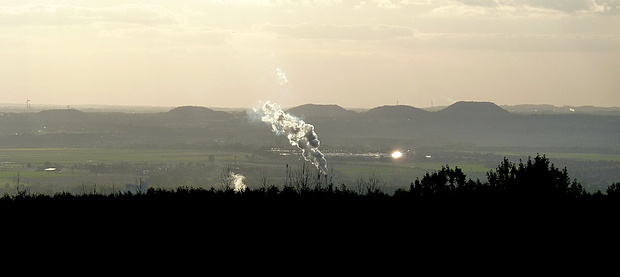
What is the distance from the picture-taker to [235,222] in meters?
34.3

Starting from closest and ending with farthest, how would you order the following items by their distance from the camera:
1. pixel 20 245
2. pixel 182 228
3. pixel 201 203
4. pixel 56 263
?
pixel 56 263 < pixel 20 245 < pixel 182 228 < pixel 201 203

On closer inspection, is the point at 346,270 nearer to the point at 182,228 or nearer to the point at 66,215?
the point at 182,228

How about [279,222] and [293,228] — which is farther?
[279,222]

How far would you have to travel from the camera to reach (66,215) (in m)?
35.1

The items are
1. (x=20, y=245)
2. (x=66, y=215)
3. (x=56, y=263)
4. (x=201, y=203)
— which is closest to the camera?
(x=56, y=263)

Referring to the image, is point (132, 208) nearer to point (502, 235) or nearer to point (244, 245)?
point (244, 245)

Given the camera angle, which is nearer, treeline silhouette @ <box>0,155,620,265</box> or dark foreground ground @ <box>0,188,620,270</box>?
dark foreground ground @ <box>0,188,620,270</box>

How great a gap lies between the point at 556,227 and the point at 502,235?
2.35 meters

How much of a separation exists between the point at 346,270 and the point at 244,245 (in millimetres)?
3747

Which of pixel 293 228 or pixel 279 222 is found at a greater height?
pixel 279 222

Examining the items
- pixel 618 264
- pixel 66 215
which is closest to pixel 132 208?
pixel 66 215

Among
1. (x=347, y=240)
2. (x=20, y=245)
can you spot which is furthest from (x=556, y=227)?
(x=20, y=245)

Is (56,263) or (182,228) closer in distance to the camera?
(56,263)

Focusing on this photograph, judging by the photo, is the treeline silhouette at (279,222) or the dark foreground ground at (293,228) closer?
the dark foreground ground at (293,228)
